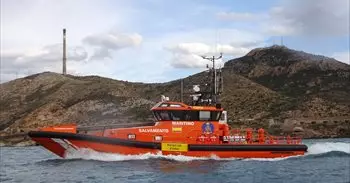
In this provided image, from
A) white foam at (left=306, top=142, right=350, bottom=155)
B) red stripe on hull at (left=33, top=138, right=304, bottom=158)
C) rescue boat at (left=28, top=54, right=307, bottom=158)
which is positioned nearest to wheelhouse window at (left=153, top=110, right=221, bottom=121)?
rescue boat at (left=28, top=54, right=307, bottom=158)

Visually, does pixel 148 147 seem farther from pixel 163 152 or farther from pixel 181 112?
pixel 181 112

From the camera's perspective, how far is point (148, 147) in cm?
2936

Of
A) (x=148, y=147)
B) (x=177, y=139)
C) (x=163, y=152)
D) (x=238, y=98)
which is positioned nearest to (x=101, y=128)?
Answer: (x=148, y=147)

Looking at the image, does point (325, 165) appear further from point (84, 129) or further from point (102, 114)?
point (102, 114)

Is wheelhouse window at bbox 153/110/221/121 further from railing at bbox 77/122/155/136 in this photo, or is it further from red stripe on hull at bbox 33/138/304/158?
red stripe on hull at bbox 33/138/304/158

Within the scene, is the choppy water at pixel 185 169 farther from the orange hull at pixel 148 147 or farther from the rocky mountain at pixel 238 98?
the rocky mountain at pixel 238 98

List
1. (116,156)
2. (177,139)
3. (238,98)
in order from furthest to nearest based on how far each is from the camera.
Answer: (238,98)
(177,139)
(116,156)

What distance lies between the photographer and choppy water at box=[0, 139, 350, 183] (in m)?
22.8

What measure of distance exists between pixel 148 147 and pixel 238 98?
63.4 meters

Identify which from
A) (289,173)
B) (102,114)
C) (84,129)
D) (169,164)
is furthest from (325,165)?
(102,114)

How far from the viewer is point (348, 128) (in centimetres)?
7125

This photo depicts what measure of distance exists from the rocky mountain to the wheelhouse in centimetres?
4109

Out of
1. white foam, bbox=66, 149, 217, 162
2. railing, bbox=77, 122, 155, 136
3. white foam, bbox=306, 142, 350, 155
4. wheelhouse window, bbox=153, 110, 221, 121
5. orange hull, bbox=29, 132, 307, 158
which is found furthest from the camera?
white foam, bbox=306, 142, 350, 155

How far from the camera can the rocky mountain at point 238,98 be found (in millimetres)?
78750
